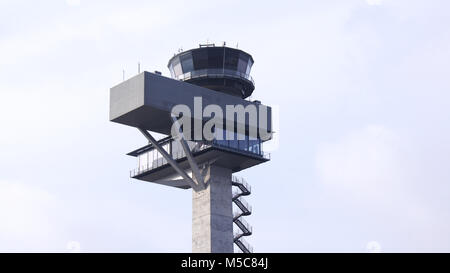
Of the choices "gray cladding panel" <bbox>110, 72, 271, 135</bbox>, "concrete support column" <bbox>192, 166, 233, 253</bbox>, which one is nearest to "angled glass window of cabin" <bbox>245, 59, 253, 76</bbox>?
"gray cladding panel" <bbox>110, 72, 271, 135</bbox>

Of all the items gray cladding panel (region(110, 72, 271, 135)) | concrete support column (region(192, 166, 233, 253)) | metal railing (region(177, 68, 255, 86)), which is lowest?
concrete support column (region(192, 166, 233, 253))

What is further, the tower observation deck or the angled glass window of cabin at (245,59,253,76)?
the angled glass window of cabin at (245,59,253,76)

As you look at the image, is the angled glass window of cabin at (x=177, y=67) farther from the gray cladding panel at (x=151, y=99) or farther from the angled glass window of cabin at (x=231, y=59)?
the gray cladding panel at (x=151, y=99)

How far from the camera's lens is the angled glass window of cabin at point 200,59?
82.1m

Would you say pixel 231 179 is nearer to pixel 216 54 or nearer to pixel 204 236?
pixel 204 236

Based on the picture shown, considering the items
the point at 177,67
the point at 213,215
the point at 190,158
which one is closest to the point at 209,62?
the point at 177,67

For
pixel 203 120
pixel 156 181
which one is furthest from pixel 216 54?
pixel 156 181

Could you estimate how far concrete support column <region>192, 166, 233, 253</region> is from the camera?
78250mm

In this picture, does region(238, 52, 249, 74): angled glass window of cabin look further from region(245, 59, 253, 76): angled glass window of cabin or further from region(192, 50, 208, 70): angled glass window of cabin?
region(192, 50, 208, 70): angled glass window of cabin

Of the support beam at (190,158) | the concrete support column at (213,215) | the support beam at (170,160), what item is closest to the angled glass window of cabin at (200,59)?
the support beam at (190,158)

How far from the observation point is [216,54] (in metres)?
82.2

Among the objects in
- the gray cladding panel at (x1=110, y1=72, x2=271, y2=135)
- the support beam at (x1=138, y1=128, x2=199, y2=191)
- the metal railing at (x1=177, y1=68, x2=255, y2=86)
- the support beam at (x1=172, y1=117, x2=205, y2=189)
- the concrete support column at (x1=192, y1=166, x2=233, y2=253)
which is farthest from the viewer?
the metal railing at (x1=177, y1=68, x2=255, y2=86)

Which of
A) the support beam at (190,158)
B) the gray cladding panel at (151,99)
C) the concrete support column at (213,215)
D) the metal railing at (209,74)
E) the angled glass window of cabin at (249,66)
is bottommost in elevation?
the concrete support column at (213,215)
